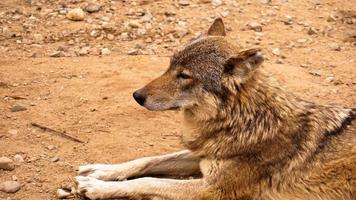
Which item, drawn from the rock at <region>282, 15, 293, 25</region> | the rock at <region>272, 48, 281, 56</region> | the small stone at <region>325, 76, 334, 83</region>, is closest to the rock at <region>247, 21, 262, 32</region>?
the rock at <region>282, 15, 293, 25</region>

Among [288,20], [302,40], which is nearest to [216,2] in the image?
[288,20]

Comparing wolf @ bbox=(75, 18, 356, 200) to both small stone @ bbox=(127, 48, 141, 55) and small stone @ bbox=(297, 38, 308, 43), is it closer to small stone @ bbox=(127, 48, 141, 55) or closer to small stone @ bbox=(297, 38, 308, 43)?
small stone @ bbox=(127, 48, 141, 55)

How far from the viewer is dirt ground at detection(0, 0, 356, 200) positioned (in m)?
6.11

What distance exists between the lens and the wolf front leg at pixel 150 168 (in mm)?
5656

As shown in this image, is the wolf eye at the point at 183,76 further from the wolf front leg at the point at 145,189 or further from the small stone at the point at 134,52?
the small stone at the point at 134,52

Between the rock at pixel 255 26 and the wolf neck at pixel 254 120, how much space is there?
3947mm

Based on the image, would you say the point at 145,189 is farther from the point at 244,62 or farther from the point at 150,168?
the point at 244,62

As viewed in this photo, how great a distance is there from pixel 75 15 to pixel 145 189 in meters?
4.47

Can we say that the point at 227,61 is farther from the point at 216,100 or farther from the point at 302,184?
the point at 302,184

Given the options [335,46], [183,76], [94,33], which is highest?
[183,76]

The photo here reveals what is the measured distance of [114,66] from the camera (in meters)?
7.84

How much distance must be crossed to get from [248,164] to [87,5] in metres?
5.14

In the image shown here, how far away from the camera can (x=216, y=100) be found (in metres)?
5.15

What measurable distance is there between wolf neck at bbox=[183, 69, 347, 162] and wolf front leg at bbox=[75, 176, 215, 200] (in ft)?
1.29
